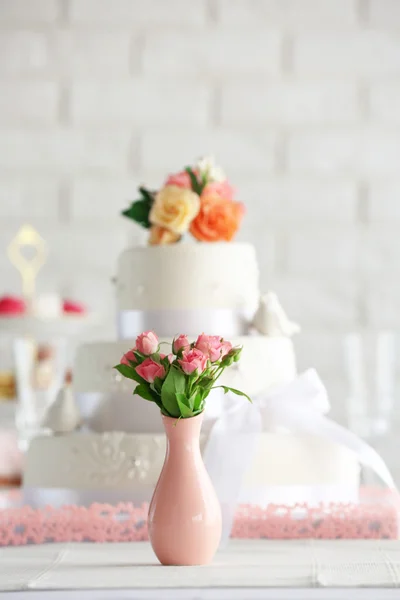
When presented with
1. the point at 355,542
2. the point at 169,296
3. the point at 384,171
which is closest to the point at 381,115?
the point at 384,171

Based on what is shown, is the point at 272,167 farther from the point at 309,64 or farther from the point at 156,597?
the point at 156,597

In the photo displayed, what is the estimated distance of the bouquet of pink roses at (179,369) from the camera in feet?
3.90

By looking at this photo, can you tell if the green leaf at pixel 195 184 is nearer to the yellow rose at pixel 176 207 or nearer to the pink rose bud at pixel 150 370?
the yellow rose at pixel 176 207

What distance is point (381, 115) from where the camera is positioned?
311 cm

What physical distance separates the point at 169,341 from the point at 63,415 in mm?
188

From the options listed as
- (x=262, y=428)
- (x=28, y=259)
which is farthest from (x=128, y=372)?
(x=28, y=259)

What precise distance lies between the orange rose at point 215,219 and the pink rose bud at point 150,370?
595 millimetres

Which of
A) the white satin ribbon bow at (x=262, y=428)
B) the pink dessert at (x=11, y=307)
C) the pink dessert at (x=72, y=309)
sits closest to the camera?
the white satin ribbon bow at (x=262, y=428)

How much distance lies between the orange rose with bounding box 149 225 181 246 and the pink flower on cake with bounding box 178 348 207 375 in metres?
0.63

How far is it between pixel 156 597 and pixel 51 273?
2.20 metres

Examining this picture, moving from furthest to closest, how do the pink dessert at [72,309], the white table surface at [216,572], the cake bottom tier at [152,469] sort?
Answer: 1. the pink dessert at [72,309]
2. the cake bottom tier at [152,469]
3. the white table surface at [216,572]

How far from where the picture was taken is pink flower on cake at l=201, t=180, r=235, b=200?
5.81ft

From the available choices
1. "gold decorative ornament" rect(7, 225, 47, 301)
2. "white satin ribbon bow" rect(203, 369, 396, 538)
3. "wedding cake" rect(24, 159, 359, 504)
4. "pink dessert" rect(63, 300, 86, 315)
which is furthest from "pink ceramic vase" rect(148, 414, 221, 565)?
"gold decorative ornament" rect(7, 225, 47, 301)

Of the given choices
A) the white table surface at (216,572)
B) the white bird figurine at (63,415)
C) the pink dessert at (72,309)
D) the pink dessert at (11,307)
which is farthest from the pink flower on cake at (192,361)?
the pink dessert at (72,309)
